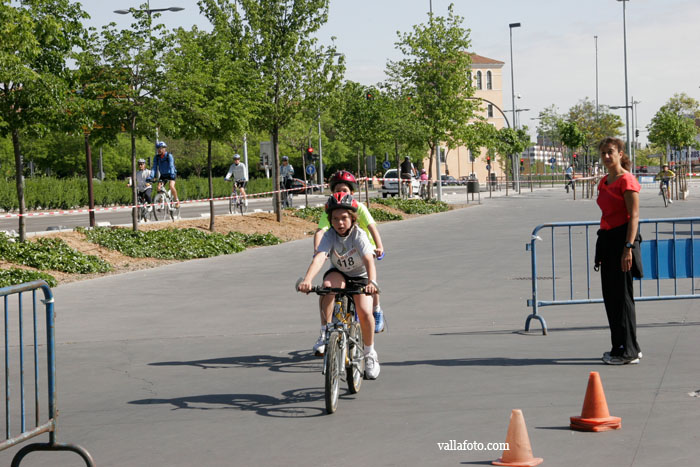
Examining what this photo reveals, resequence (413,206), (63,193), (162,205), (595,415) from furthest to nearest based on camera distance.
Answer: (63,193)
(413,206)
(162,205)
(595,415)

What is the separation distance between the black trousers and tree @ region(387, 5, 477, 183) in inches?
1369

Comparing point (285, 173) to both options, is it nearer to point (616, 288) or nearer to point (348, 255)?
point (616, 288)

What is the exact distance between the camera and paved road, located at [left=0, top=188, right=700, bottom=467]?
5598 millimetres

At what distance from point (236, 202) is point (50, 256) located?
14.3 m

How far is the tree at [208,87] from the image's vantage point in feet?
67.4

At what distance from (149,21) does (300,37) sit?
877cm

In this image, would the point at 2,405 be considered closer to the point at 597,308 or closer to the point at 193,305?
the point at 193,305

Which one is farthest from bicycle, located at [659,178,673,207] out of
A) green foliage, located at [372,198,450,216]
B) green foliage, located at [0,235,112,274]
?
green foliage, located at [0,235,112,274]

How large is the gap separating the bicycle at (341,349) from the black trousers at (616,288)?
7.11ft

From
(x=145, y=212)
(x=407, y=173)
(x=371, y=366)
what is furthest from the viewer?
(x=407, y=173)

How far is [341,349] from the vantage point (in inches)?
260

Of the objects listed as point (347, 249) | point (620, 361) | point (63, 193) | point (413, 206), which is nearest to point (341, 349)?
point (347, 249)

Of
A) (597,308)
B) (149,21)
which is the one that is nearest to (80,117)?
(149,21)

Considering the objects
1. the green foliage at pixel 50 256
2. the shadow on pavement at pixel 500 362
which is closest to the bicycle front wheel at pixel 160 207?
the green foliage at pixel 50 256
